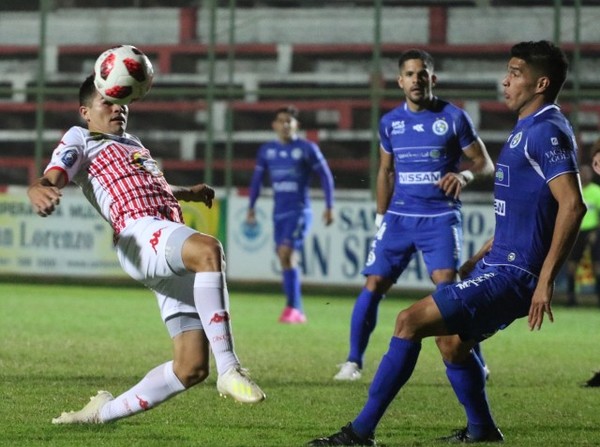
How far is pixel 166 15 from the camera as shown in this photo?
76.4ft

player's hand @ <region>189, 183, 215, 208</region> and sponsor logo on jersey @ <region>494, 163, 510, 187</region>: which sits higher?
sponsor logo on jersey @ <region>494, 163, 510, 187</region>

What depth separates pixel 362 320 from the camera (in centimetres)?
892

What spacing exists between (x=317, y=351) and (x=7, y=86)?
47.9 ft

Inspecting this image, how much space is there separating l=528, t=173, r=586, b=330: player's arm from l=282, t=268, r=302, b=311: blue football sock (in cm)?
814

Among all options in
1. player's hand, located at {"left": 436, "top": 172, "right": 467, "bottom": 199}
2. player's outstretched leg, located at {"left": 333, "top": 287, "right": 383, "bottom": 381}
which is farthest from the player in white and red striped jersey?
player's outstretched leg, located at {"left": 333, "top": 287, "right": 383, "bottom": 381}

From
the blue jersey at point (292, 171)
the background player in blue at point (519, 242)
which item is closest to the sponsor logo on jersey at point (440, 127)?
the background player in blue at point (519, 242)

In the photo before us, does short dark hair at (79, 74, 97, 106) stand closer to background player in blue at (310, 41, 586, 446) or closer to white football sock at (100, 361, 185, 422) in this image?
white football sock at (100, 361, 185, 422)

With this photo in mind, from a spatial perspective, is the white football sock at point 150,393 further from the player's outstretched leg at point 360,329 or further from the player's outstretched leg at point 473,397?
the player's outstretched leg at point 360,329

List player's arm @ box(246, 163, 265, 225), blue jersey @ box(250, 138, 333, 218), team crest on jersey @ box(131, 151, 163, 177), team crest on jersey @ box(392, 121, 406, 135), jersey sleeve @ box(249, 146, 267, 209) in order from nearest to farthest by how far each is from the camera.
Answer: team crest on jersey @ box(131, 151, 163, 177)
team crest on jersey @ box(392, 121, 406, 135)
blue jersey @ box(250, 138, 333, 218)
jersey sleeve @ box(249, 146, 267, 209)
player's arm @ box(246, 163, 265, 225)

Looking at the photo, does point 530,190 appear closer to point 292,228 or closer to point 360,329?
point 360,329

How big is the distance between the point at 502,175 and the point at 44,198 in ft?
6.48

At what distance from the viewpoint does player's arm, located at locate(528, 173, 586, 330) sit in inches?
213

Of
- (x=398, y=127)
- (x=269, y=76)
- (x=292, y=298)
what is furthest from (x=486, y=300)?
(x=269, y=76)

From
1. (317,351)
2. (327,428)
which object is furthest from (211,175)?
(327,428)
